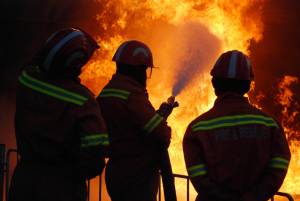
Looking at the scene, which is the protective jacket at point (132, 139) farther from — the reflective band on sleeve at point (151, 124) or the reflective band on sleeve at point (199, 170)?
the reflective band on sleeve at point (199, 170)

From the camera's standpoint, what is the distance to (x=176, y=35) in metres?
9.59

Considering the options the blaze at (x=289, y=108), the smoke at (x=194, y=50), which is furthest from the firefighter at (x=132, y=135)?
the blaze at (x=289, y=108)

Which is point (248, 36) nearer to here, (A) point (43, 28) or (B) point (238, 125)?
(A) point (43, 28)

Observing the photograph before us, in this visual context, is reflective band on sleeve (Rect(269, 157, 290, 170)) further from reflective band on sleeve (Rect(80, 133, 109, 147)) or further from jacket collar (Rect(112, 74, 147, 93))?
jacket collar (Rect(112, 74, 147, 93))

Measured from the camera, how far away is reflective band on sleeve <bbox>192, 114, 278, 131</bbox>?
3.15 m

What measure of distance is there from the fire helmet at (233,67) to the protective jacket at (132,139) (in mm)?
874

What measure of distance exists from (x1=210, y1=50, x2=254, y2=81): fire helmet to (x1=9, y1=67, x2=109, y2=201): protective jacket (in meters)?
0.77

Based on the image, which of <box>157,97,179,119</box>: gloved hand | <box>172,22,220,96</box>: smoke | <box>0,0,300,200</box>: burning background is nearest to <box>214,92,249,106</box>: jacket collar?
<box>157,97,179,119</box>: gloved hand

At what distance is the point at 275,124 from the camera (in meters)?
3.20

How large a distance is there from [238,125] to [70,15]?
7.32m

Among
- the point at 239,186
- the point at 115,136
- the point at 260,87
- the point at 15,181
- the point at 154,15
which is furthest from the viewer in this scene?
the point at 260,87

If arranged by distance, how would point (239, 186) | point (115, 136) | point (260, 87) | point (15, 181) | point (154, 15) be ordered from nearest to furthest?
point (239, 186)
point (15, 181)
point (115, 136)
point (154, 15)
point (260, 87)

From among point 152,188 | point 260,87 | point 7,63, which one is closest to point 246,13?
point 260,87

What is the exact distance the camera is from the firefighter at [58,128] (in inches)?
124
